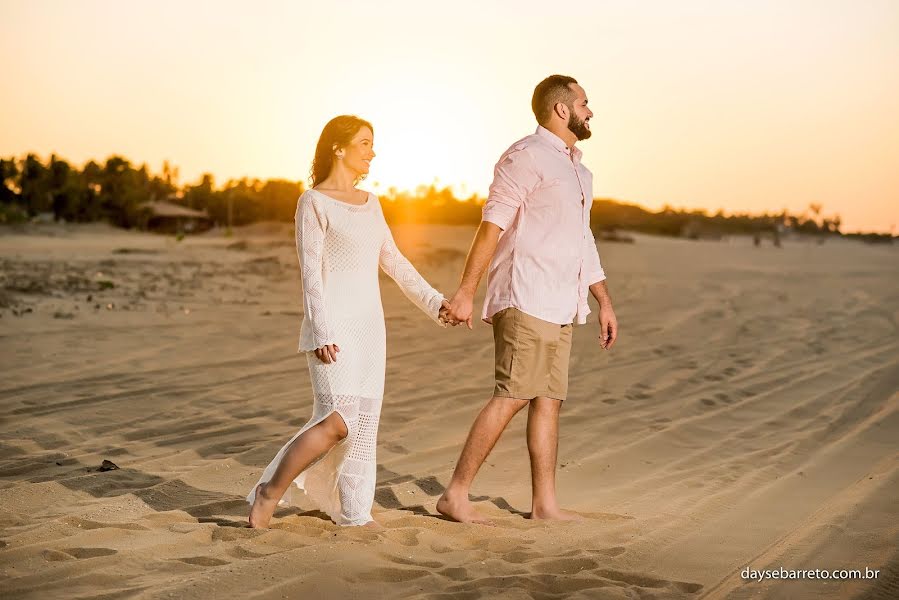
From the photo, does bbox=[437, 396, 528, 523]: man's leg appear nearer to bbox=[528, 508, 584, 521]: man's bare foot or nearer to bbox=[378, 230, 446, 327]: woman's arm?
bbox=[528, 508, 584, 521]: man's bare foot

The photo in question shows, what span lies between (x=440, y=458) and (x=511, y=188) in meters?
2.16

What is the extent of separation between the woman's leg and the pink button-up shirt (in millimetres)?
946

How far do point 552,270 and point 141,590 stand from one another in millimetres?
2302

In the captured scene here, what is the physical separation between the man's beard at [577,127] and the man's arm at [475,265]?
2.21ft

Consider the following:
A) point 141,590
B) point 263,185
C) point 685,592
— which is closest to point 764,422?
point 685,592

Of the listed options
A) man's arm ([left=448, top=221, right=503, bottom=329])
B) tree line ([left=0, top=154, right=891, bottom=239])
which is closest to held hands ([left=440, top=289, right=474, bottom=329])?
man's arm ([left=448, top=221, right=503, bottom=329])

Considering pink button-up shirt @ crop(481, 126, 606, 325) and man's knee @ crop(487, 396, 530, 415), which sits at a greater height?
pink button-up shirt @ crop(481, 126, 606, 325)

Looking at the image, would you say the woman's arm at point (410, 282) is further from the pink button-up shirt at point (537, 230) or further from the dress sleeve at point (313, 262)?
the dress sleeve at point (313, 262)

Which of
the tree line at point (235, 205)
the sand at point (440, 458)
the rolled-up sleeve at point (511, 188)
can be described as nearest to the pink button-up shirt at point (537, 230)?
the rolled-up sleeve at point (511, 188)

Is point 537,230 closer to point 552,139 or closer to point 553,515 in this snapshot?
point 552,139

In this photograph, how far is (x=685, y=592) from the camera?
3.87 m

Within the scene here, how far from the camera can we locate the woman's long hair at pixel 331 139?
4699mm

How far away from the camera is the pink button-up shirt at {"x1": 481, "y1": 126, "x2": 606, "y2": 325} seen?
16.0 ft

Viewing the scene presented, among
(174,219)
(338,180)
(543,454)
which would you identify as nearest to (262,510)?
(543,454)
